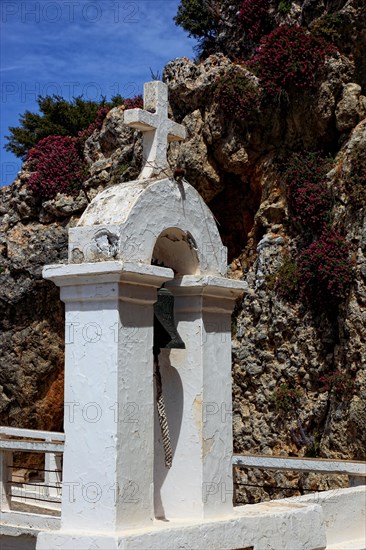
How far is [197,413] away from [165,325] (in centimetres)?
63

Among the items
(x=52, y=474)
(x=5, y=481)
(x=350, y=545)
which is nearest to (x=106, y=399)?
(x=350, y=545)

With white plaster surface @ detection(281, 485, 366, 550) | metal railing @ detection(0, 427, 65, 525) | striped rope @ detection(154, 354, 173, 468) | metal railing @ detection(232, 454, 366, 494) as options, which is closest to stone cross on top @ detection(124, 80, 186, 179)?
striped rope @ detection(154, 354, 173, 468)

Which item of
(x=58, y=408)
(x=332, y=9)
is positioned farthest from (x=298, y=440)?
(x=332, y=9)

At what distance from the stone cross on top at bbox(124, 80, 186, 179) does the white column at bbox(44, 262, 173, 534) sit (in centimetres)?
84

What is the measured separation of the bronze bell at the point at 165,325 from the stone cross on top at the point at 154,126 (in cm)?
81

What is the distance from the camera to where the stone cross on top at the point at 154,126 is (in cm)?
499

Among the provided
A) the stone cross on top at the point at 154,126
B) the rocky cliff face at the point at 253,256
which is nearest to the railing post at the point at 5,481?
the stone cross on top at the point at 154,126

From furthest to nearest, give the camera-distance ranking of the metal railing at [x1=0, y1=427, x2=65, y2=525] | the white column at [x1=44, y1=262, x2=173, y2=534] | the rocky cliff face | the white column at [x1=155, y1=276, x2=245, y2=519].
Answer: the rocky cliff face, the metal railing at [x1=0, y1=427, x2=65, y2=525], the white column at [x1=155, y1=276, x2=245, y2=519], the white column at [x1=44, y1=262, x2=173, y2=534]

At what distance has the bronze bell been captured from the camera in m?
5.07

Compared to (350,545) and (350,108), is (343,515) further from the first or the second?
(350,108)

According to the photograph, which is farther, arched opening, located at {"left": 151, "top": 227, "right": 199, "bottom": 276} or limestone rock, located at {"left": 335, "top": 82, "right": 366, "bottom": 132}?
limestone rock, located at {"left": 335, "top": 82, "right": 366, "bottom": 132}

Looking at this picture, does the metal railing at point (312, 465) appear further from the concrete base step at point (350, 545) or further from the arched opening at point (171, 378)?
the arched opening at point (171, 378)

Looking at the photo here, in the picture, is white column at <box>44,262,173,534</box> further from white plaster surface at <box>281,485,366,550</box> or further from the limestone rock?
the limestone rock

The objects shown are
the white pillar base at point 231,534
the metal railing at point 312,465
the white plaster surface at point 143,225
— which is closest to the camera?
the white pillar base at point 231,534
